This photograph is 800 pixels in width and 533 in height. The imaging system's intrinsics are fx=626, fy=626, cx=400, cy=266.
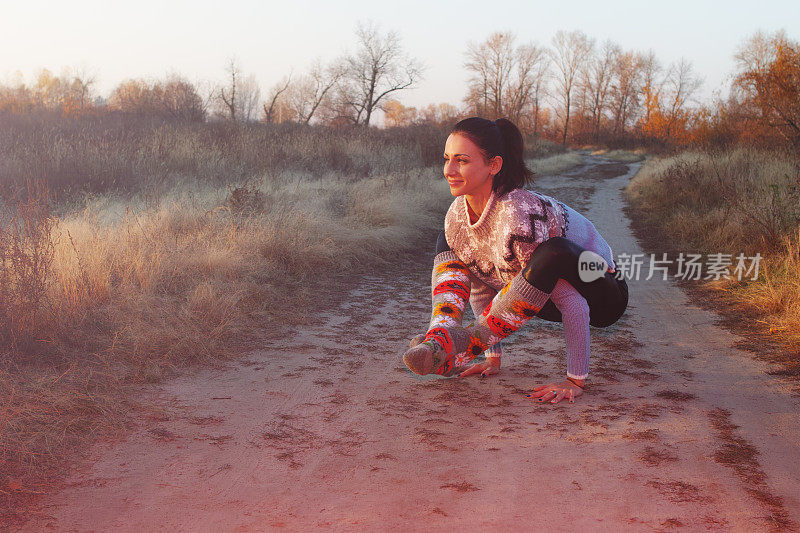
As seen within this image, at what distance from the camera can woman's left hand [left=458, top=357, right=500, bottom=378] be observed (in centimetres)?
343

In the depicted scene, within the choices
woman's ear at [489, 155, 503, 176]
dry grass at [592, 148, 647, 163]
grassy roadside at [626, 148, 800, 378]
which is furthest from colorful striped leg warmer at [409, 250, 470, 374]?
dry grass at [592, 148, 647, 163]

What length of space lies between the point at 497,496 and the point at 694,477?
2.38 feet

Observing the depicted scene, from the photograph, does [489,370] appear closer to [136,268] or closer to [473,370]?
[473,370]

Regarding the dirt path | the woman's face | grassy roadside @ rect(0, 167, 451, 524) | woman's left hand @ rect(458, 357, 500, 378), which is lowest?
the dirt path

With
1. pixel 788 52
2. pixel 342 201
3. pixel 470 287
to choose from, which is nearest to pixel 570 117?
pixel 788 52

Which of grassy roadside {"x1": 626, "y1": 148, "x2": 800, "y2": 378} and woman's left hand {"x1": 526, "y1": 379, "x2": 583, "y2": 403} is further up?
grassy roadside {"x1": 626, "y1": 148, "x2": 800, "y2": 378}

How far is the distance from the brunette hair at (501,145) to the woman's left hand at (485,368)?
1.04m

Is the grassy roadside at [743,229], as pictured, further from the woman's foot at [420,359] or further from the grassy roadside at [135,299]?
the grassy roadside at [135,299]

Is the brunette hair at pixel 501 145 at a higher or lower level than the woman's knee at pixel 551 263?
higher

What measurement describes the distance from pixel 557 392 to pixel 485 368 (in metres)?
0.51

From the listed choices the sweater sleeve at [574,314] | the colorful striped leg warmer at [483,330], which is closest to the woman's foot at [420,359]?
the colorful striped leg warmer at [483,330]

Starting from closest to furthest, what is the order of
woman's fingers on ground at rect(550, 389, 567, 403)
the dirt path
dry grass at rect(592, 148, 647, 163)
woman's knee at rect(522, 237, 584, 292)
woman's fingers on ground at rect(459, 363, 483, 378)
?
the dirt path < woman's knee at rect(522, 237, 584, 292) < woman's fingers on ground at rect(550, 389, 567, 403) < woman's fingers on ground at rect(459, 363, 483, 378) < dry grass at rect(592, 148, 647, 163)

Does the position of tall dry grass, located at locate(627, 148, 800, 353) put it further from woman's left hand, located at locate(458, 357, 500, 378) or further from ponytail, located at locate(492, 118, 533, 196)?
ponytail, located at locate(492, 118, 533, 196)

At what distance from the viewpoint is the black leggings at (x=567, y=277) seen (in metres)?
2.74
